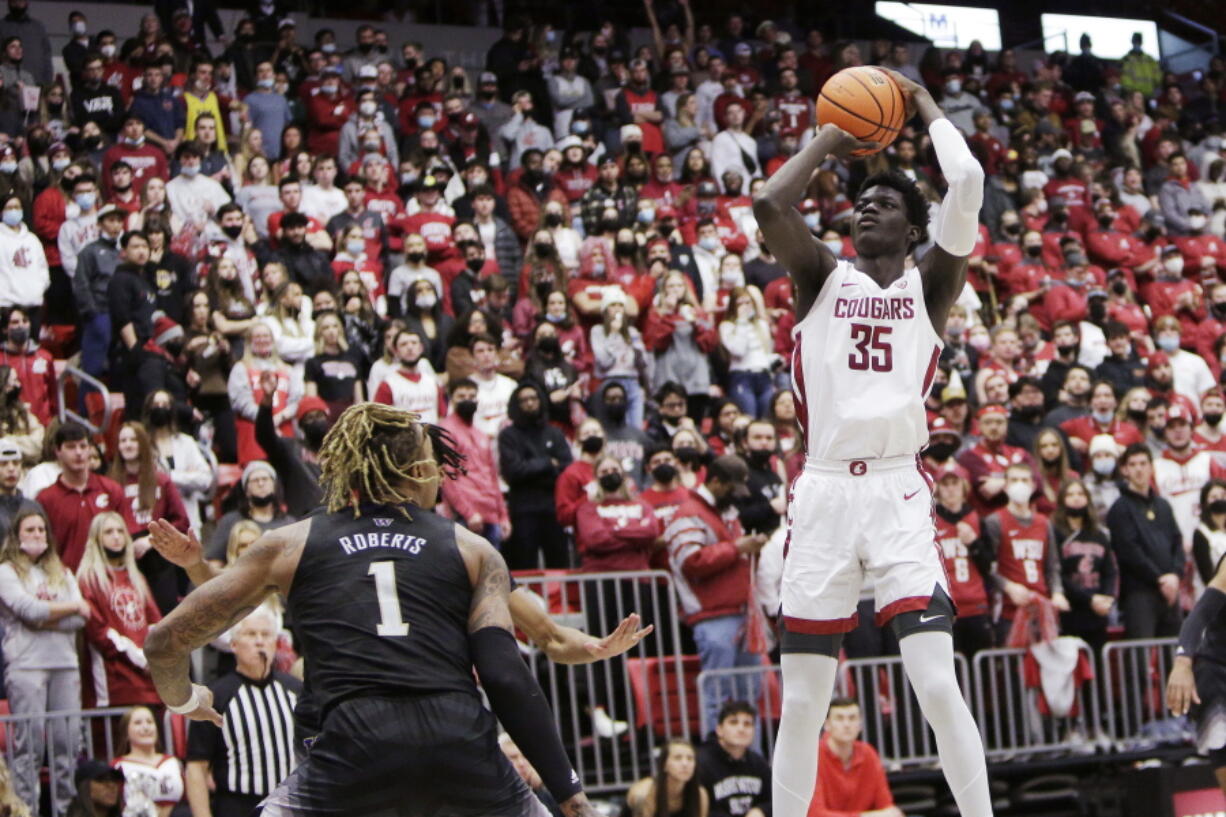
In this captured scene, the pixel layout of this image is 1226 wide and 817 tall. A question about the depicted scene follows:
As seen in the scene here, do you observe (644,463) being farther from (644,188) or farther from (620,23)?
(620,23)

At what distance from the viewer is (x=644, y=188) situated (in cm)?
1959

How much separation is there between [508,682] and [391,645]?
40 centimetres

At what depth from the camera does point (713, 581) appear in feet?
42.0

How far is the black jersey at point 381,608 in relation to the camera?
19.1ft

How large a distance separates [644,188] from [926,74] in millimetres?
Answer: 7515

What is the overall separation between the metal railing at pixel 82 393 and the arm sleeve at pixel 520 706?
9076 mm

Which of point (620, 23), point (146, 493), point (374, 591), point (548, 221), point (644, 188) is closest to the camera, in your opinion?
point (374, 591)

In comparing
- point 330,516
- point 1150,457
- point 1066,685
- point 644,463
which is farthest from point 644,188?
point 330,516

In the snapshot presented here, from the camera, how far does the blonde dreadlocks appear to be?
613 cm

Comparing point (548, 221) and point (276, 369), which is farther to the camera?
point (548, 221)

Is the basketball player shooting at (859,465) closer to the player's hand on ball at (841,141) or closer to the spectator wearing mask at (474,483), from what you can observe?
the player's hand on ball at (841,141)

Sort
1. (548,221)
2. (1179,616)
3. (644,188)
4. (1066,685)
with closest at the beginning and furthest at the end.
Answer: (1066,685)
(1179,616)
(548,221)
(644,188)

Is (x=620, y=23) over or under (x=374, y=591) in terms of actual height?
over

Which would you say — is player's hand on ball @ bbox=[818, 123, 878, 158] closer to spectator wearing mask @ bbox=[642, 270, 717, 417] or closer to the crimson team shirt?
the crimson team shirt
